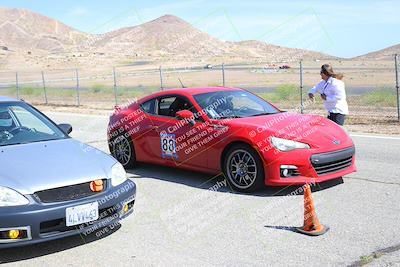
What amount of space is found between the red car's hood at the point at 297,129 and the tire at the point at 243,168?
0.24 meters

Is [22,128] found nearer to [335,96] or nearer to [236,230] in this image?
[236,230]

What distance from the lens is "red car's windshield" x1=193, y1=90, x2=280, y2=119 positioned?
779cm

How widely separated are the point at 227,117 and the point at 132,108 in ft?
6.56

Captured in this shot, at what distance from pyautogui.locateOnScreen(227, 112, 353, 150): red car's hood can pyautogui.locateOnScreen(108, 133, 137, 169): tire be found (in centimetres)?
212

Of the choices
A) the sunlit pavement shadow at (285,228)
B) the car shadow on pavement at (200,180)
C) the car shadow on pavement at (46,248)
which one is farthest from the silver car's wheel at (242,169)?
the car shadow on pavement at (46,248)

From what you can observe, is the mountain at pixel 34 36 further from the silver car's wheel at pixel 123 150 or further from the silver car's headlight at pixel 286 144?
the silver car's headlight at pixel 286 144

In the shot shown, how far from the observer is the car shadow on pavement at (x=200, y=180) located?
715cm

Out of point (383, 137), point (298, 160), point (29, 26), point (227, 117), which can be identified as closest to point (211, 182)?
point (227, 117)

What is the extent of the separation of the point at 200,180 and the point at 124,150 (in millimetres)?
1624

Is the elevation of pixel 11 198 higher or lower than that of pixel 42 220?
higher

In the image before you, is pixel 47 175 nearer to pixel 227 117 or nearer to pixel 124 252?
pixel 124 252

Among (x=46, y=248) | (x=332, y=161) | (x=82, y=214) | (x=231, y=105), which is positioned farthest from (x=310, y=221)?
(x=231, y=105)

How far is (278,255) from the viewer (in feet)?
16.1

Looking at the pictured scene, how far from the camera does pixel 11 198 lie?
480cm
